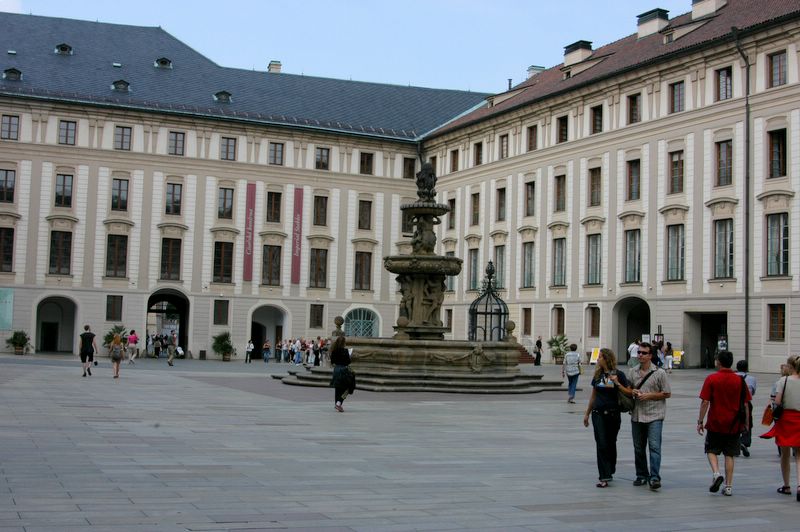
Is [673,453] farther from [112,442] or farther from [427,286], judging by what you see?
[427,286]

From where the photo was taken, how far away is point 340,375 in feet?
68.2

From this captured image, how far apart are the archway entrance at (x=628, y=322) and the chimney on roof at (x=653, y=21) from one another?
45.4 feet

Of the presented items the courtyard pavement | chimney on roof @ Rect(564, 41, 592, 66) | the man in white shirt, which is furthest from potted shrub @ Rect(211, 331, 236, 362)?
the courtyard pavement

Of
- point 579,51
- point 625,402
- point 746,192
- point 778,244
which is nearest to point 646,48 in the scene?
point 579,51

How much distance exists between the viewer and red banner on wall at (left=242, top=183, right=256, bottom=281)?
61.3 m

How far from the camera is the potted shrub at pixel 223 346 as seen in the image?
59.1m

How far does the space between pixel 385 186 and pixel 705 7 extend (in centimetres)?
2391

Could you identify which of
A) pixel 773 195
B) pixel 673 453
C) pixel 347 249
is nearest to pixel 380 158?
pixel 347 249

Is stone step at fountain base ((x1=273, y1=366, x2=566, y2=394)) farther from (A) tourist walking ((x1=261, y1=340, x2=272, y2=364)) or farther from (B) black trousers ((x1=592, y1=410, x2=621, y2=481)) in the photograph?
(A) tourist walking ((x1=261, y1=340, x2=272, y2=364))

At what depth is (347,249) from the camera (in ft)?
209

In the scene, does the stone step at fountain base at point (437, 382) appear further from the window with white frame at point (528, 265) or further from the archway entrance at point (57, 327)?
the archway entrance at point (57, 327)

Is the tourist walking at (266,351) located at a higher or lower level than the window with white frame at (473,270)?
lower

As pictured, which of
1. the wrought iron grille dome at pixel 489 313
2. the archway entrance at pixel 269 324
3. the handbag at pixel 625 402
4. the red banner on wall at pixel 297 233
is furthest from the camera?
the archway entrance at pixel 269 324

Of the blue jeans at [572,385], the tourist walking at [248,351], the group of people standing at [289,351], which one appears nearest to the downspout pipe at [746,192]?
the blue jeans at [572,385]
